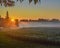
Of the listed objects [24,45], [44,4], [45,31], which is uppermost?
[44,4]

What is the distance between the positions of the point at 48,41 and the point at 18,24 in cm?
39

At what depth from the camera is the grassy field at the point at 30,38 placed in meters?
1.60

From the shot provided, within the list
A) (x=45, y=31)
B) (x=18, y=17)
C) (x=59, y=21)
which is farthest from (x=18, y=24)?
(x=59, y=21)

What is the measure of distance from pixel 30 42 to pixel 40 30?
17 centimetres

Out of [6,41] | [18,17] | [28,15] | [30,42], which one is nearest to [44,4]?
[28,15]

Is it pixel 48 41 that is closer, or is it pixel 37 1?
pixel 48 41

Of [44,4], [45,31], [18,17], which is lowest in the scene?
[45,31]

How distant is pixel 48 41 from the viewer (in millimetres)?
1604

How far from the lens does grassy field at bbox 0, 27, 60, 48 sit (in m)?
1.60

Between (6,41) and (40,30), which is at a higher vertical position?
(40,30)

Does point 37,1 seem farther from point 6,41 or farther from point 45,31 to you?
point 6,41

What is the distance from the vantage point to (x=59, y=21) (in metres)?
1.68

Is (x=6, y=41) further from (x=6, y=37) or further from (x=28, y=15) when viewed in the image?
(x=28, y=15)

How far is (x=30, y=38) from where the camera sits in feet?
5.41
